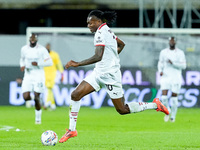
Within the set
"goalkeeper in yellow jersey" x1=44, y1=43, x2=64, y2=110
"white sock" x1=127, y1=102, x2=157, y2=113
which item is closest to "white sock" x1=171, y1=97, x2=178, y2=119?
"goalkeeper in yellow jersey" x1=44, y1=43, x2=64, y2=110

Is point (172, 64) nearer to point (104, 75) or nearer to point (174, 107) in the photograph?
point (174, 107)

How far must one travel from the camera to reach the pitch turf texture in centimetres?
1159

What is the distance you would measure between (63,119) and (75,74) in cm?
586

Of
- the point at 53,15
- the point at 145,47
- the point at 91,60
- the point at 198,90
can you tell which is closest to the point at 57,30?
the point at 145,47

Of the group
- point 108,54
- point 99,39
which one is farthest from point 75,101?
point 99,39

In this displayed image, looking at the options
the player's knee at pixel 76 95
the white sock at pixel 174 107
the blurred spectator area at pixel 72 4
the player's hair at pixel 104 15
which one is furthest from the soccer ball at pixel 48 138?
the blurred spectator area at pixel 72 4

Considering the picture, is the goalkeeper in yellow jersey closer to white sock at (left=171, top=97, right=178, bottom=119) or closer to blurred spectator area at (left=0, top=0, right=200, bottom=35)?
white sock at (left=171, top=97, right=178, bottom=119)

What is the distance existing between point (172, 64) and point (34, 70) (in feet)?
13.6

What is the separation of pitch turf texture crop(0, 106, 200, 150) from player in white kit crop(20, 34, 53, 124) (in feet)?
2.47

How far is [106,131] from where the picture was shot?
49.2ft

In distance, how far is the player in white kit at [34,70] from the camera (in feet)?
55.9

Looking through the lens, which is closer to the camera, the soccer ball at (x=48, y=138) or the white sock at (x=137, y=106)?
the soccer ball at (x=48, y=138)

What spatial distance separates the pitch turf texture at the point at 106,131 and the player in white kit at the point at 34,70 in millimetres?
754

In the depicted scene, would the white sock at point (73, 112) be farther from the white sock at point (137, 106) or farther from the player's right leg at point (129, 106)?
the white sock at point (137, 106)
